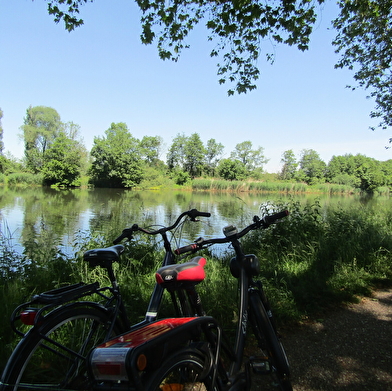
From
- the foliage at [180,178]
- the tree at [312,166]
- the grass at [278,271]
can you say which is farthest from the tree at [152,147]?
the grass at [278,271]

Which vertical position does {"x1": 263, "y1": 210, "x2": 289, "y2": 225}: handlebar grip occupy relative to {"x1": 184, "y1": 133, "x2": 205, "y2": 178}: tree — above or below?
below

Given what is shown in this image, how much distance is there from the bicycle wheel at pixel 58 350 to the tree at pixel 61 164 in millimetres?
46459

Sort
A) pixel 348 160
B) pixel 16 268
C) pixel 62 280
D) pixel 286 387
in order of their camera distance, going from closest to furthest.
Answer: pixel 286 387 < pixel 62 280 < pixel 16 268 < pixel 348 160

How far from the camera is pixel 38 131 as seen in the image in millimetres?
54750

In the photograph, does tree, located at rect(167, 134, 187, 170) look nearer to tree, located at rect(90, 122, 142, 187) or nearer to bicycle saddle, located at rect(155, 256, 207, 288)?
tree, located at rect(90, 122, 142, 187)

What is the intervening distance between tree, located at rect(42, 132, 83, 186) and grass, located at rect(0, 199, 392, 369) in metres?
42.9

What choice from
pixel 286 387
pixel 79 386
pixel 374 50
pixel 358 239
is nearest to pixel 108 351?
pixel 79 386

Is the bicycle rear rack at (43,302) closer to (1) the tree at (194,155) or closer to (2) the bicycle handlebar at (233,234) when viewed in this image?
(2) the bicycle handlebar at (233,234)

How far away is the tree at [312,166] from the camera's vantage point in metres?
74.4

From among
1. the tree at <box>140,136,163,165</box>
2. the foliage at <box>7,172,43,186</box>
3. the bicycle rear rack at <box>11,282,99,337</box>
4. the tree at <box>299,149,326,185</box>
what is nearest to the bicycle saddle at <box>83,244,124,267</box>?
the bicycle rear rack at <box>11,282,99,337</box>

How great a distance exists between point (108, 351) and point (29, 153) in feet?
190

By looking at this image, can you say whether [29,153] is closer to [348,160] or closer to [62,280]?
[62,280]

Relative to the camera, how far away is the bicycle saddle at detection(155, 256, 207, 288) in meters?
1.43

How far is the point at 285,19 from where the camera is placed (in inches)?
245
